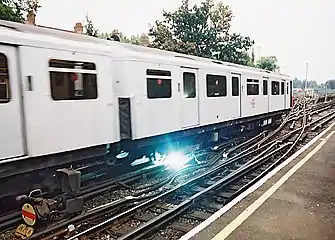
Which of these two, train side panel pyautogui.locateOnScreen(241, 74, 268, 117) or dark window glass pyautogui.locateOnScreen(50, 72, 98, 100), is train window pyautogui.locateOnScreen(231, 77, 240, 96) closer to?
train side panel pyautogui.locateOnScreen(241, 74, 268, 117)

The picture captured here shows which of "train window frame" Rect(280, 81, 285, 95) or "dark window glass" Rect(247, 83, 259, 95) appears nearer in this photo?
"dark window glass" Rect(247, 83, 259, 95)

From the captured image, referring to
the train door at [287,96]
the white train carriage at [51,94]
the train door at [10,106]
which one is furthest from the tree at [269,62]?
the train door at [10,106]

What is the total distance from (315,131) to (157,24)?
20.4 meters

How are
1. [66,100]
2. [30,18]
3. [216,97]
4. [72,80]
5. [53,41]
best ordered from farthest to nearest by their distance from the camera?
1. [30,18]
2. [216,97]
3. [72,80]
4. [66,100]
5. [53,41]

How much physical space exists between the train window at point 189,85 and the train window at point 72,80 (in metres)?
3.44

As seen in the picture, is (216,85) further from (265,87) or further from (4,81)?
(4,81)

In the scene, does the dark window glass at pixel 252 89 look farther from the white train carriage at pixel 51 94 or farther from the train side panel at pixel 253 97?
the white train carriage at pixel 51 94

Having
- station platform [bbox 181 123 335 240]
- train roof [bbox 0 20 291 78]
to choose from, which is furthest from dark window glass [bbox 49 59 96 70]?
station platform [bbox 181 123 335 240]

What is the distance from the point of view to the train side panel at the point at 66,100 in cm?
564

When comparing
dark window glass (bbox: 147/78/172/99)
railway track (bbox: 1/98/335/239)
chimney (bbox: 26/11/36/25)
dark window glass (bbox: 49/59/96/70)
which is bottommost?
railway track (bbox: 1/98/335/239)

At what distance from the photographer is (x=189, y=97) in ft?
32.6

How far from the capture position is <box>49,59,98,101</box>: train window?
605 cm

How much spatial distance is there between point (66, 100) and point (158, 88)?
289 centimetres

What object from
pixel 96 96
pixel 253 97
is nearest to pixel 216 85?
pixel 253 97
